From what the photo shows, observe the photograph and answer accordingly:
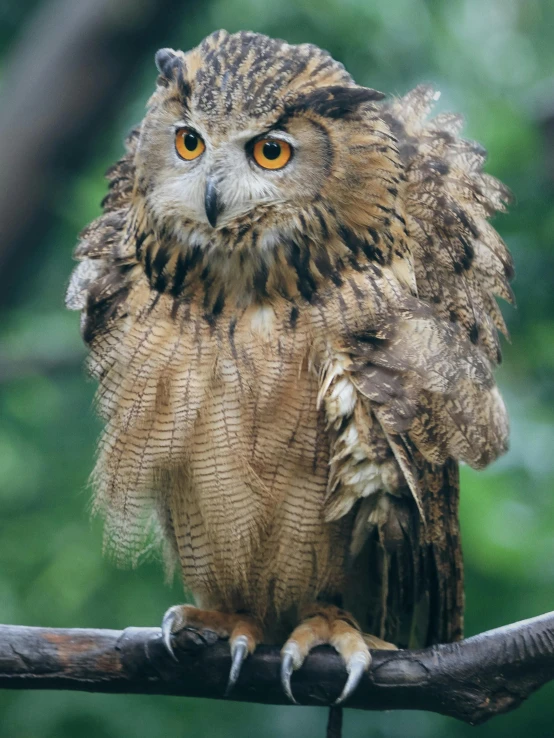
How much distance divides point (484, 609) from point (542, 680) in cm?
168

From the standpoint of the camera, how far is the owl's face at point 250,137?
2.33 meters

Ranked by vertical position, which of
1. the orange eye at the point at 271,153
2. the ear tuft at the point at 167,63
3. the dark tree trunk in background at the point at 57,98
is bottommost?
the orange eye at the point at 271,153

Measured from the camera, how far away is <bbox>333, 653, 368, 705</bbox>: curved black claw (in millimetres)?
2324

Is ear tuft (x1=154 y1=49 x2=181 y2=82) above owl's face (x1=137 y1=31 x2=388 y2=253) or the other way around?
above

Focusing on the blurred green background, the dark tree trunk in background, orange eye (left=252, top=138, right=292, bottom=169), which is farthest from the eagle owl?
the dark tree trunk in background

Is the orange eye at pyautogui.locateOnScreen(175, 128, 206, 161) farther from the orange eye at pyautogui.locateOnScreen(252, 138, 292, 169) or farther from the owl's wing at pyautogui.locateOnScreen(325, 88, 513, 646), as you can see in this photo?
the owl's wing at pyautogui.locateOnScreen(325, 88, 513, 646)

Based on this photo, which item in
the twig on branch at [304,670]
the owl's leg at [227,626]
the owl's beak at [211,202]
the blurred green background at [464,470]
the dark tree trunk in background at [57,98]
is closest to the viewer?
the twig on branch at [304,670]

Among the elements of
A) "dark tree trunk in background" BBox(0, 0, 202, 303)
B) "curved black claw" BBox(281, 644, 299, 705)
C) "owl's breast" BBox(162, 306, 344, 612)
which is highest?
"dark tree trunk in background" BBox(0, 0, 202, 303)

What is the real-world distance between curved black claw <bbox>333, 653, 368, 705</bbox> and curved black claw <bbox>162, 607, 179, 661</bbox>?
0.38 meters

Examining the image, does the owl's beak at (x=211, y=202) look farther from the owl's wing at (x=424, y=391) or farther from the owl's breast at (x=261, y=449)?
the owl's wing at (x=424, y=391)

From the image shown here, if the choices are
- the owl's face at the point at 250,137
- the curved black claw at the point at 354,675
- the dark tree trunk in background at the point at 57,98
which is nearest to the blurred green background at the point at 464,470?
the dark tree trunk in background at the point at 57,98

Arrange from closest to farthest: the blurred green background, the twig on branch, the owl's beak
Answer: the twig on branch → the owl's beak → the blurred green background

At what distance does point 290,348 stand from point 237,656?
0.72m

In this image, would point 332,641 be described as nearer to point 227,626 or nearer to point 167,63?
point 227,626
